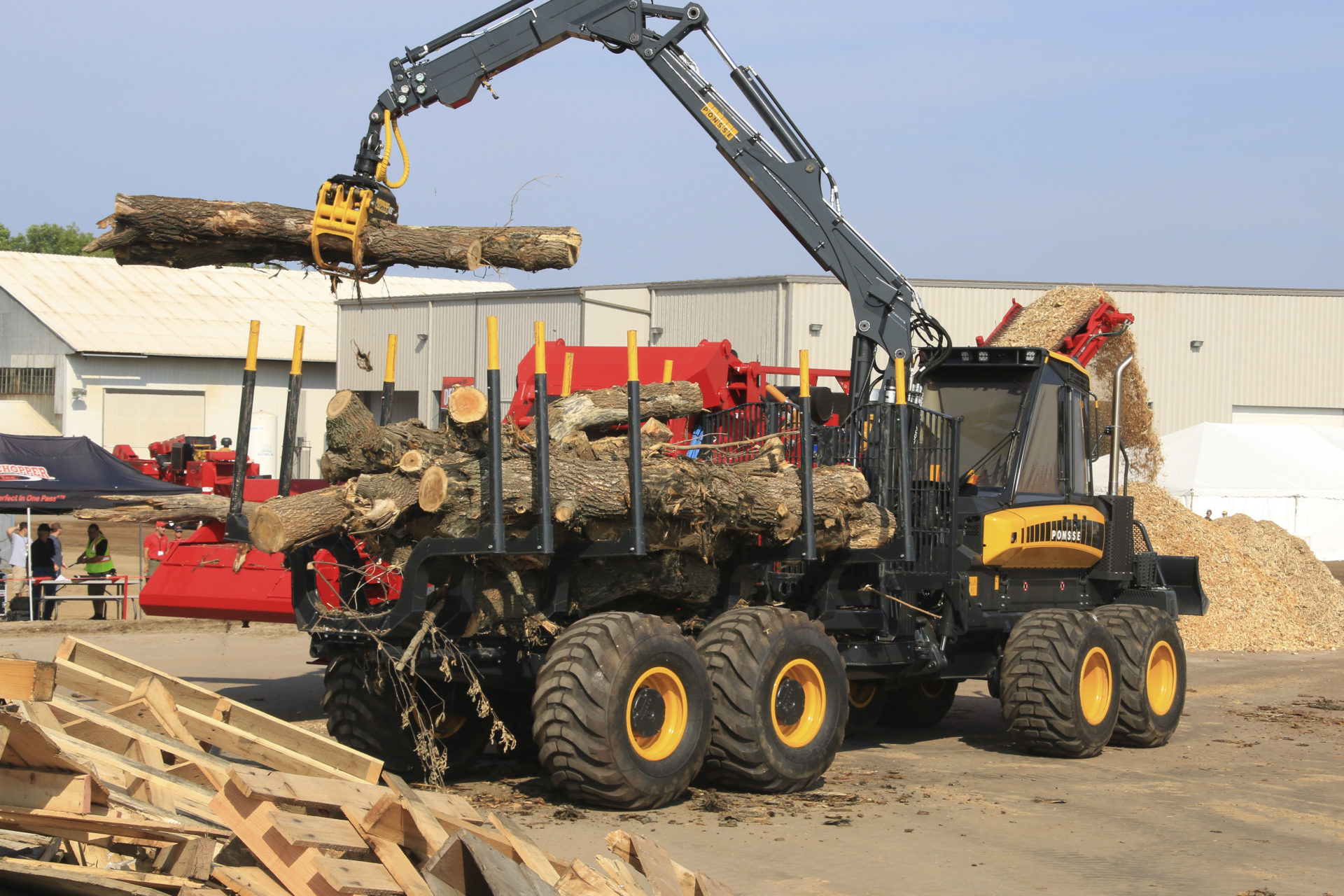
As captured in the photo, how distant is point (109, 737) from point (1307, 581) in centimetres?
1725

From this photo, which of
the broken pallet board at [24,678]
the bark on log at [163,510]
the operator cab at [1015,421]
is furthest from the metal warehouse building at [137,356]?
the broken pallet board at [24,678]

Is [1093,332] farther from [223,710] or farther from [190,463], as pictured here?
[190,463]

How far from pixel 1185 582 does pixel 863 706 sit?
390 cm

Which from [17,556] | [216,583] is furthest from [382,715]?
[17,556]

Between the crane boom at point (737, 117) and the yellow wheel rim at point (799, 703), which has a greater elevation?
the crane boom at point (737, 117)

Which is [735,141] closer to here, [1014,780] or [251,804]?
[1014,780]

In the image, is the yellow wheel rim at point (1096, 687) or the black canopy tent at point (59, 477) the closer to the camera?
the yellow wheel rim at point (1096, 687)

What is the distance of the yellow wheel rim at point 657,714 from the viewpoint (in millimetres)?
7754

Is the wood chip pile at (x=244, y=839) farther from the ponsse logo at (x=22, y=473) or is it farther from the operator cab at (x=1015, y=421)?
the ponsse logo at (x=22, y=473)

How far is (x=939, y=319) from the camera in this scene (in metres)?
31.8

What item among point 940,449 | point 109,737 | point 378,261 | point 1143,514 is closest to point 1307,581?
point 1143,514

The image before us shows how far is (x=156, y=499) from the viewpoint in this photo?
35.6ft

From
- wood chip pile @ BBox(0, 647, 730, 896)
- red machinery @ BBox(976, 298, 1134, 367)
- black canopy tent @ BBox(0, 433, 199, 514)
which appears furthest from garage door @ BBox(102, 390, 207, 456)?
wood chip pile @ BBox(0, 647, 730, 896)

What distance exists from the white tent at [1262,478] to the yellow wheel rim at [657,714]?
22091 millimetres
